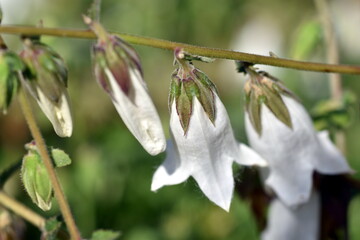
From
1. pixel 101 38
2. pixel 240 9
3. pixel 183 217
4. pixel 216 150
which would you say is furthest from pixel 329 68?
pixel 240 9

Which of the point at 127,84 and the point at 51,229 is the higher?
the point at 127,84

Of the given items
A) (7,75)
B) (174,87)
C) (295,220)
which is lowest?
(295,220)

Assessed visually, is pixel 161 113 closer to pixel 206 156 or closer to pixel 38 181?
pixel 206 156

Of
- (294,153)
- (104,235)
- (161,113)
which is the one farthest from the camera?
(161,113)

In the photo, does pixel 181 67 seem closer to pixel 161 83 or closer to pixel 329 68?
pixel 329 68

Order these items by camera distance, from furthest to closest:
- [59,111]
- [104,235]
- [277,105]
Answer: [277,105] → [104,235] → [59,111]

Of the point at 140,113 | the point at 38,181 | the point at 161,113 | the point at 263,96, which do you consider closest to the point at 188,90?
the point at 140,113
